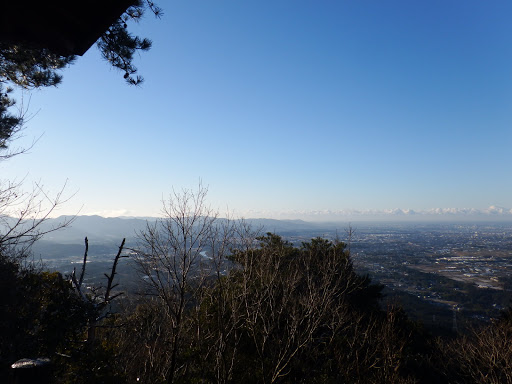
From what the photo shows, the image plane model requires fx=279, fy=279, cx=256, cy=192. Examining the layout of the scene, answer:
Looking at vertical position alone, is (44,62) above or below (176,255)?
above

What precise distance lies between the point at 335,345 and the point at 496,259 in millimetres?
70703

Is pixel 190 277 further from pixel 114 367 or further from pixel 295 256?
pixel 295 256

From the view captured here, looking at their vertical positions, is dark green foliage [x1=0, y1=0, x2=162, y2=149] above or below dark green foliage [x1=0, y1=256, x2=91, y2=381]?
above

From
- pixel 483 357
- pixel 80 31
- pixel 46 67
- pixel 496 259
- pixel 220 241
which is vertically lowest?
pixel 496 259

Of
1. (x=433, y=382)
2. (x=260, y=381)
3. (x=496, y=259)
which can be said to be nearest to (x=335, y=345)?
(x=260, y=381)

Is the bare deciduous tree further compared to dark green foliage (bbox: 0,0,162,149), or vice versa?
the bare deciduous tree

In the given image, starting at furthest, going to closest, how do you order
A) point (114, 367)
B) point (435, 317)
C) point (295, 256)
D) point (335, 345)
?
point (435, 317)
point (295, 256)
point (335, 345)
point (114, 367)

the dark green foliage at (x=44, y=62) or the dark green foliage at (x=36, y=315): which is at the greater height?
the dark green foliage at (x=44, y=62)

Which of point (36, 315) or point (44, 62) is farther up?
point (44, 62)

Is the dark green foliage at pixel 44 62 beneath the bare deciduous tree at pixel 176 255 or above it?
above

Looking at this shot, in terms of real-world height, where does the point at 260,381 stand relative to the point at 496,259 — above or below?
above

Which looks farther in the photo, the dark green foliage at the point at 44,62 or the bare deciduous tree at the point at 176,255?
the bare deciduous tree at the point at 176,255

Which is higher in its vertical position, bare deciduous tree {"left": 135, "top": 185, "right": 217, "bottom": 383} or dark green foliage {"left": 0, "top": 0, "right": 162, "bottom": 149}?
dark green foliage {"left": 0, "top": 0, "right": 162, "bottom": 149}

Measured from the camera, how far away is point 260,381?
7301mm
